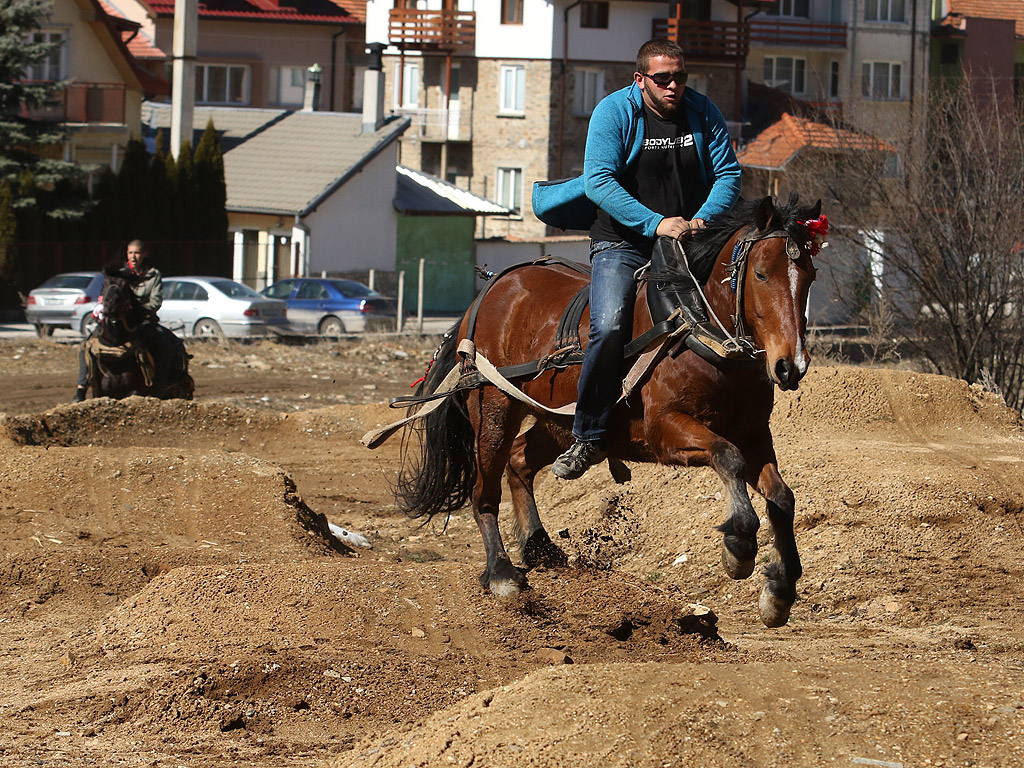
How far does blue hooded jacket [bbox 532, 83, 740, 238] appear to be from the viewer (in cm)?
711

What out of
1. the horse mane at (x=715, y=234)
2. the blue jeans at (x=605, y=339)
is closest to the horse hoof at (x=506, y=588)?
the blue jeans at (x=605, y=339)

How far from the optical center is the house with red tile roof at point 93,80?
1446 inches

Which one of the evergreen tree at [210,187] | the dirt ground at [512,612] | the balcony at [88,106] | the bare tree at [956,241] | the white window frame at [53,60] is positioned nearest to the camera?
the dirt ground at [512,612]

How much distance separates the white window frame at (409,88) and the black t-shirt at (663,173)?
46.3 metres

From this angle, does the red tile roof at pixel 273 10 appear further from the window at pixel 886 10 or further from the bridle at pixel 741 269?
the bridle at pixel 741 269

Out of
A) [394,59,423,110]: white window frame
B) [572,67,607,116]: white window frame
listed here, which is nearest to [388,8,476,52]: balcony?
[394,59,423,110]: white window frame

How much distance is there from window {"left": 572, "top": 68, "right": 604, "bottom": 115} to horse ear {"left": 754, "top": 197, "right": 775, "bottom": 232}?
4354 cm

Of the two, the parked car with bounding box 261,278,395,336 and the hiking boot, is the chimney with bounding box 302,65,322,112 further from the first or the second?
the hiking boot

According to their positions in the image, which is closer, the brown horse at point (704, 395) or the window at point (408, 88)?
the brown horse at point (704, 395)

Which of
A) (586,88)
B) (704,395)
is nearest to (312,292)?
(586,88)

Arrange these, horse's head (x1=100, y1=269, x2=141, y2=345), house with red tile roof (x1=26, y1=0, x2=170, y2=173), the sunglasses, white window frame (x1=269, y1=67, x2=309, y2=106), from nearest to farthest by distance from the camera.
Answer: the sunglasses, horse's head (x1=100, y1=269, x2=141, y2=345), house with red tile roof (x1=26, y1=0, x2=170, y2=173), white window frame (x1=269, y1=67, x2=309, y2=106)

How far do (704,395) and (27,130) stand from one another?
30.8 meters

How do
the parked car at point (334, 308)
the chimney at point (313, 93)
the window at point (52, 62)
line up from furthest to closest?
the chimney at point (313, 93), the window at point (52, 62), the parked car at point (334, 308)

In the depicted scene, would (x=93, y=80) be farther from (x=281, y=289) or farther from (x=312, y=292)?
(x=312, y=292)
